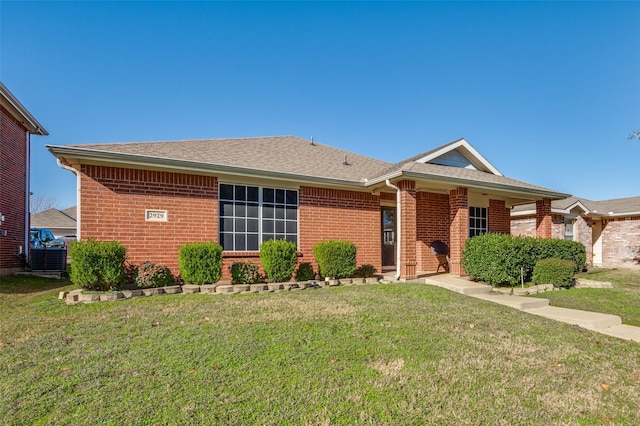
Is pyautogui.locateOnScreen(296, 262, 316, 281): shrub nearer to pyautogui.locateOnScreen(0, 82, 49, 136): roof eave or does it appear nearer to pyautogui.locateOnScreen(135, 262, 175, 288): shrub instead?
pyautogui.locateOnScreen(135, 262, 175, 288): shrub

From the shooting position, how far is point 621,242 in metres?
17.8

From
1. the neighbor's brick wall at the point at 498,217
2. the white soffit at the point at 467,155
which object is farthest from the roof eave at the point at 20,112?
the neighbor's brick wall at the point at 498,217

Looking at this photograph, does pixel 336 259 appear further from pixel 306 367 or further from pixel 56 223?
pixel 56 223

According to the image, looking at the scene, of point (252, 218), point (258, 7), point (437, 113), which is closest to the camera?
point (252, 218)

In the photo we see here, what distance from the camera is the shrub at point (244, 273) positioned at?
7984 mm

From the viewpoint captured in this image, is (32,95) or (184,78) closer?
(184,78)

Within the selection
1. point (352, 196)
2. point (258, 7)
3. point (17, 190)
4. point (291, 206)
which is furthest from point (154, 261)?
point (17, 190)

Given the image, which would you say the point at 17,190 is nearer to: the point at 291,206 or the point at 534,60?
Result: the point at 291,206

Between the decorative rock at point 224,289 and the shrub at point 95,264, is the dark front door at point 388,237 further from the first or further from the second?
the shrub at point 95,264

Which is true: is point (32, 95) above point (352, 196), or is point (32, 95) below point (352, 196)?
above

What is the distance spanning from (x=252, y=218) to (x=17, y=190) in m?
10.0

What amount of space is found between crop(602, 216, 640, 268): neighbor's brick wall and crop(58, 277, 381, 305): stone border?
669 inches

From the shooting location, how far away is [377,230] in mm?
10617

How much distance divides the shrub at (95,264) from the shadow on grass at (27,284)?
3.36 metres
